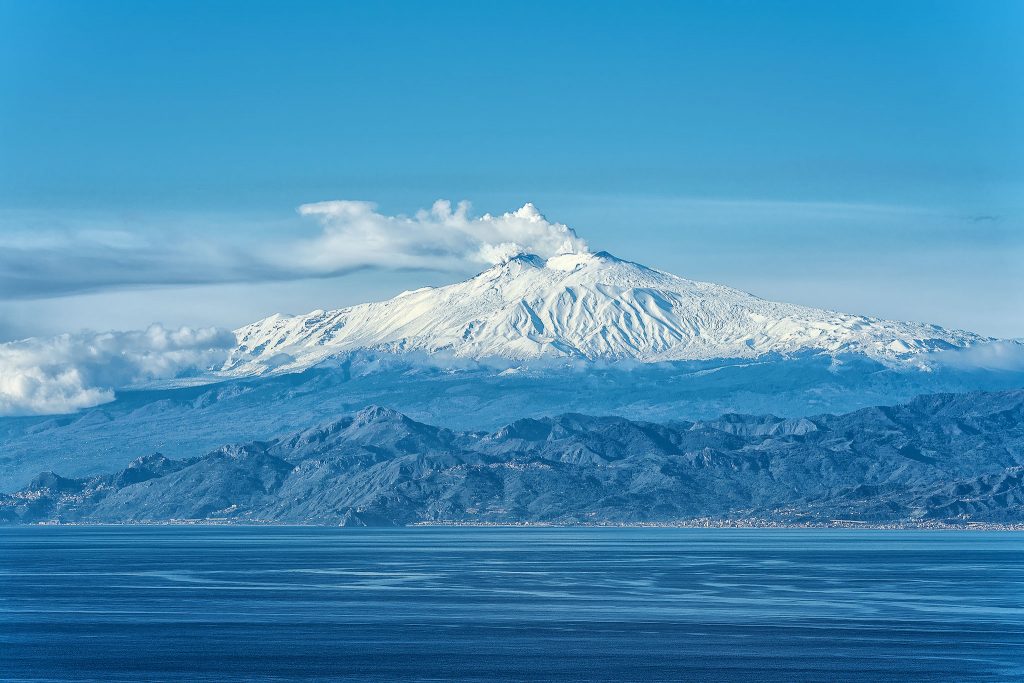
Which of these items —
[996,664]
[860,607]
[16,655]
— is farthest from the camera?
[860,607]

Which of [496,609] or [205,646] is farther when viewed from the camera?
[496,609]

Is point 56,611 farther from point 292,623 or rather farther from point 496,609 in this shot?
point 496,609

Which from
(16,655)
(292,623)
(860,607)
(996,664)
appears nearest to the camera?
(996,664)

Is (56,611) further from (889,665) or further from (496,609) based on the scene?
(889,665)

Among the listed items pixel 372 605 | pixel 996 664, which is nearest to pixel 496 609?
pixel 372 605

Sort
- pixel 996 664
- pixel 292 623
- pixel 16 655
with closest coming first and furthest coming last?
pixel 996 664 < pixel 16 655 < pixel 292 623

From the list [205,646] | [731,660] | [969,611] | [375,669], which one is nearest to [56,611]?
[205,646]

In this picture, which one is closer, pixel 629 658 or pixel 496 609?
pixel 629 658

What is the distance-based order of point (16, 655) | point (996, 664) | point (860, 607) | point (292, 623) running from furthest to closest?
point (860, 607), point (292, 623), point (16, 655), point (996, 664)
